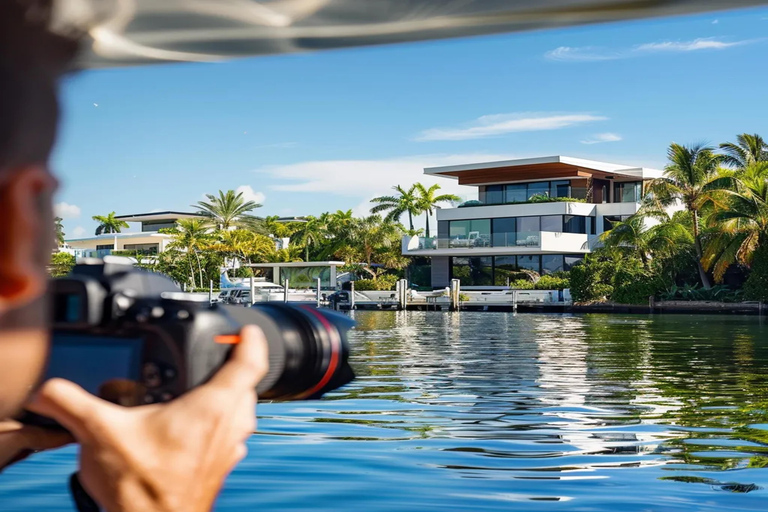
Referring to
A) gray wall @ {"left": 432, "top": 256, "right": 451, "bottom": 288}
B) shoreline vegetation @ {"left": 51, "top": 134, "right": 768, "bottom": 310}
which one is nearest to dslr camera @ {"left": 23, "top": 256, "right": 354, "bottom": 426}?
shoreline vegetation @ {"left": 51, "top": 134, "right": 768, "bottom": 310}

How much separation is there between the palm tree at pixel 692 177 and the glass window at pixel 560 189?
10.3 m

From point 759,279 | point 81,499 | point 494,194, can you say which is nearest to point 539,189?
point 494,194

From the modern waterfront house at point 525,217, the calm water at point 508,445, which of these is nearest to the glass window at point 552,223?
the modern waterfront house at point 525,217

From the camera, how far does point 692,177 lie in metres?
36.6

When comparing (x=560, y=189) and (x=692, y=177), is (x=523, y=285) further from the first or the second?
(x=692, y=177)

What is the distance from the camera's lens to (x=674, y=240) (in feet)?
121

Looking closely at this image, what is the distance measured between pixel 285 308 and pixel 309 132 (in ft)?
290

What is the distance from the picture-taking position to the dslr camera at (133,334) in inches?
34.9

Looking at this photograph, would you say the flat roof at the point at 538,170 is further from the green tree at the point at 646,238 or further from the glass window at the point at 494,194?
the green tree at the point at 646,238

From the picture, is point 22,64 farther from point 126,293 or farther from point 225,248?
point 225,248

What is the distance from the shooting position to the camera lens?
1.13 m

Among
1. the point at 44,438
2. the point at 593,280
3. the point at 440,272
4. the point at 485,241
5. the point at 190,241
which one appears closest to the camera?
the point at 44,438

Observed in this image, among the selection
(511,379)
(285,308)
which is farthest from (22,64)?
(511,379)

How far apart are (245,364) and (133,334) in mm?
109
